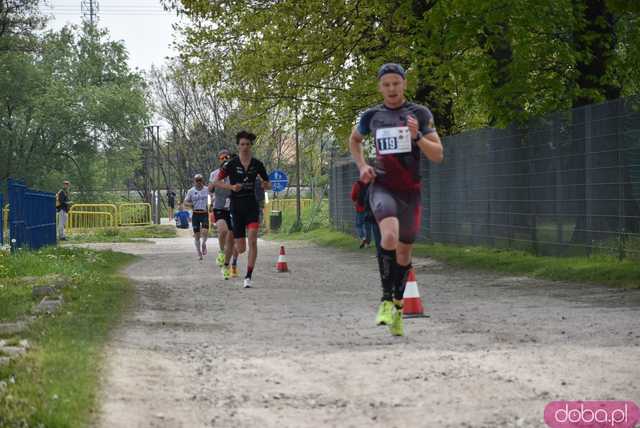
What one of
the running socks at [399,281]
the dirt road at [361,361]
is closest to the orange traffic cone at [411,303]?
the dirt road at [361,361]

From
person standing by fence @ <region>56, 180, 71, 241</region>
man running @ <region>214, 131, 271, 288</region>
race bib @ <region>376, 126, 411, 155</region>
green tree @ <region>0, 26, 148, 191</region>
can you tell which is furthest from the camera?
green tree @ <region>0, 26, 148, 191</region>

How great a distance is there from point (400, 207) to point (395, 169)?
0.32 meters

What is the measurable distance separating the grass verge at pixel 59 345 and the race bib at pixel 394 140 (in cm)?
264

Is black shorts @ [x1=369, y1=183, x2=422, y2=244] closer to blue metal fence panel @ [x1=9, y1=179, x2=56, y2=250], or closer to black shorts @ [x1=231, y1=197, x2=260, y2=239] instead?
black shorts @ [x1=231, y1=197, x2=260, y2=239]

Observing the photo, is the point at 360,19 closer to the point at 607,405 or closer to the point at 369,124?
the point at 369,124

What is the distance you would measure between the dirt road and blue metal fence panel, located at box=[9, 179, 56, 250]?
25.9ft

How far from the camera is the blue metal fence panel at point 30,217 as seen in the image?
68.5ft

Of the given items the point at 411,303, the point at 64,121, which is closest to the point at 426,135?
the point at 411,303

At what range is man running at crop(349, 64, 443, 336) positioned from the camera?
9195mm

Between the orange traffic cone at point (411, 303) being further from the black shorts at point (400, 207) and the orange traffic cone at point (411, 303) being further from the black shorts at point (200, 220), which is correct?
the black shorts at point (200, 220)

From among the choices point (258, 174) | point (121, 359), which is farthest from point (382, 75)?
point (258, 174)

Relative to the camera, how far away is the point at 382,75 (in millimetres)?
9219

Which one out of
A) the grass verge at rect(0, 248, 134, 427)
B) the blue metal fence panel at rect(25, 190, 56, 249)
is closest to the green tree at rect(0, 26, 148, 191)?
the blue metal fence panel at rect(25, 190, 56, 249)

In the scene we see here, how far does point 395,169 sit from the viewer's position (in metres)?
9.33
